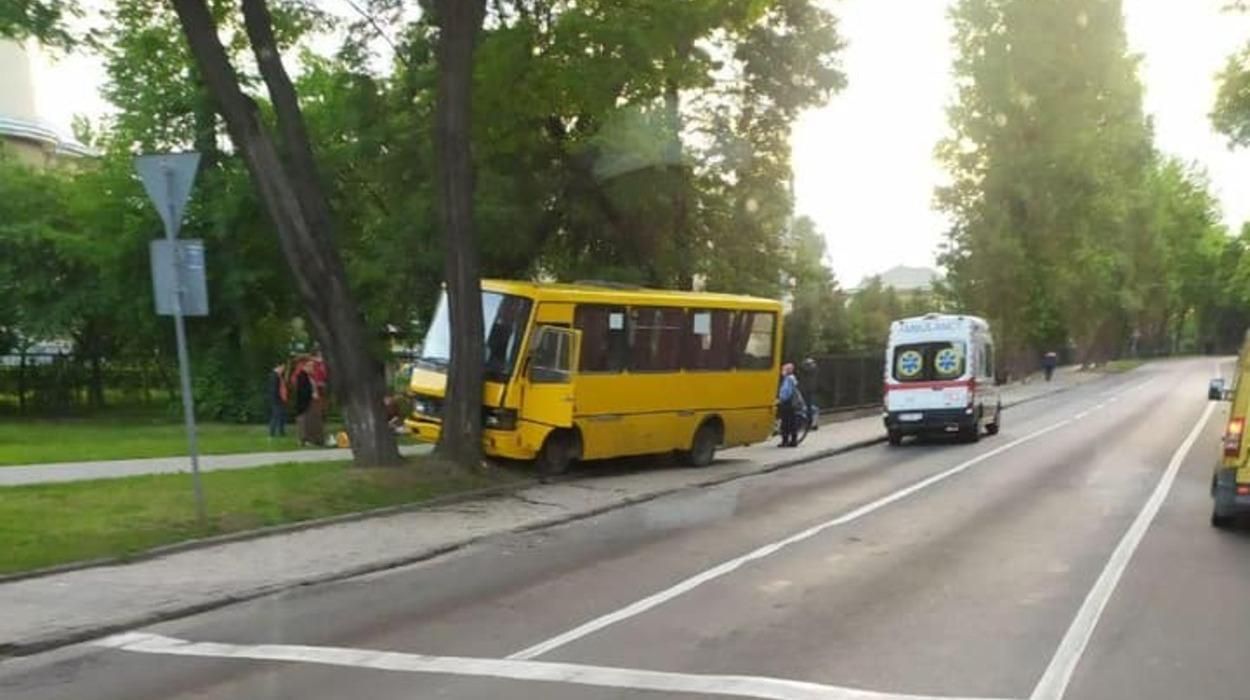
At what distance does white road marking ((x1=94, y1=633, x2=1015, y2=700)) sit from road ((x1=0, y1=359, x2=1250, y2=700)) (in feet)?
0.07

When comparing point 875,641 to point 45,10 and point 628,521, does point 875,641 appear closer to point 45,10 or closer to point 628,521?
point 628,521

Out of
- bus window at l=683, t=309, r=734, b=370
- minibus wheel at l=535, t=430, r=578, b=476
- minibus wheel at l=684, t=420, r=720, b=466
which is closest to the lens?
minibus wheel at l=535, t=430, r=578, b=476

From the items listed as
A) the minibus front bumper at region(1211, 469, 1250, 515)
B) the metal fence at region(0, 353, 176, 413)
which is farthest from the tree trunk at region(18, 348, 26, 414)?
the minibus front bumper at region(1211, 469, 1250, 515)

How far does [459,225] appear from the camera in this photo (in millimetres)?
16578

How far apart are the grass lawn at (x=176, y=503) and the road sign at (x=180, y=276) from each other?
7.00 feet

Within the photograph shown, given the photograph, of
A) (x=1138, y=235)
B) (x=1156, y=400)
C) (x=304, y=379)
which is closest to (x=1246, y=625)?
(x=304, y=379)

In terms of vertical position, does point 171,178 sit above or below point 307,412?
above

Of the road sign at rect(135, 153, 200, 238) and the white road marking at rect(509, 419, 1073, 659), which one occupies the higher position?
the road sign at rect(135, 153, 200, 238)

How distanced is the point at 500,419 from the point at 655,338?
10.6 feet

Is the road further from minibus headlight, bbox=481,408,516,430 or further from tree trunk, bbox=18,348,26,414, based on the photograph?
tree trunk, bbox=18,348,26,414

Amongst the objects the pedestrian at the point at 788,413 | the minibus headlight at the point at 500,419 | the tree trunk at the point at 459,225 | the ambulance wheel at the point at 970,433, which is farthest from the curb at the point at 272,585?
the ambulance wheel at the point at 970,433

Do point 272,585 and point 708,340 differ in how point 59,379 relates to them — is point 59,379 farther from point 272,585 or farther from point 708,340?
→ point 272,585

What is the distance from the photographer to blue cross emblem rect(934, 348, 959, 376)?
27.3 metres

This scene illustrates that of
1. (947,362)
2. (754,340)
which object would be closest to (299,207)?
(754,340)
